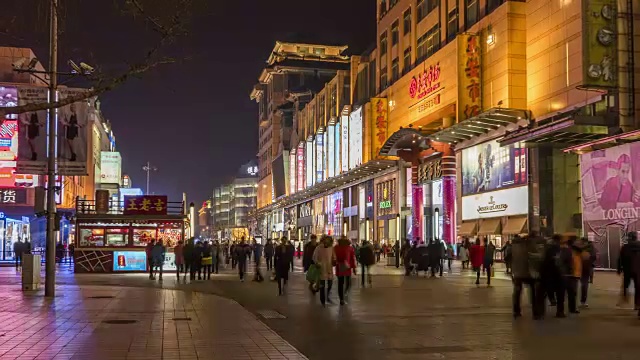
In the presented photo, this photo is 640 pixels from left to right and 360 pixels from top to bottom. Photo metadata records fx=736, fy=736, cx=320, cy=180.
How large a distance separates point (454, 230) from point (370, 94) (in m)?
24.3

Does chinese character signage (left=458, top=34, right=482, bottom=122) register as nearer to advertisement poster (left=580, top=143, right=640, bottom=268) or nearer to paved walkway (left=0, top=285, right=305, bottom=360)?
advertisement poster (left=580, top=143, right=640, bottom=268)

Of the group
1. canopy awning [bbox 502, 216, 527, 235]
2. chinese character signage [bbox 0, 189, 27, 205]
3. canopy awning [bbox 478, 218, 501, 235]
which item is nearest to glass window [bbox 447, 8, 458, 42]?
canopy awning [bbox 478, 218, 501, 235]

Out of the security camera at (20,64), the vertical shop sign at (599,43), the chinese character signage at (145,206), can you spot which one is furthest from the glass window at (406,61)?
the security camera at (20,64)

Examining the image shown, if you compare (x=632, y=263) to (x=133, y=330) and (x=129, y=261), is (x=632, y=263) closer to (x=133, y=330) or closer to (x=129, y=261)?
(x=133, y=330)

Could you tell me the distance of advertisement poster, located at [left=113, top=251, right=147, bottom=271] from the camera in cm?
3634

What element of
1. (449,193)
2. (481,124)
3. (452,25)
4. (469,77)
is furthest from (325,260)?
(452,25)

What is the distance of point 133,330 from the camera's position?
41.6ft

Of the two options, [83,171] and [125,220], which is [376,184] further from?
[83,171]

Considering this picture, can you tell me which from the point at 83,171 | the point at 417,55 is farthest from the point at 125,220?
the point at 417,55

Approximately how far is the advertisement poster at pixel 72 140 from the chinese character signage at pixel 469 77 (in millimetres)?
26303

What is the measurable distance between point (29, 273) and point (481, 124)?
26145 millimetres

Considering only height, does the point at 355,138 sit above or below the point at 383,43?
below

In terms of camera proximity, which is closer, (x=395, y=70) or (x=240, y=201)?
(x=395, y=70)

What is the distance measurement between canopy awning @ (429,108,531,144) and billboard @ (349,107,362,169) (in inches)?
770
